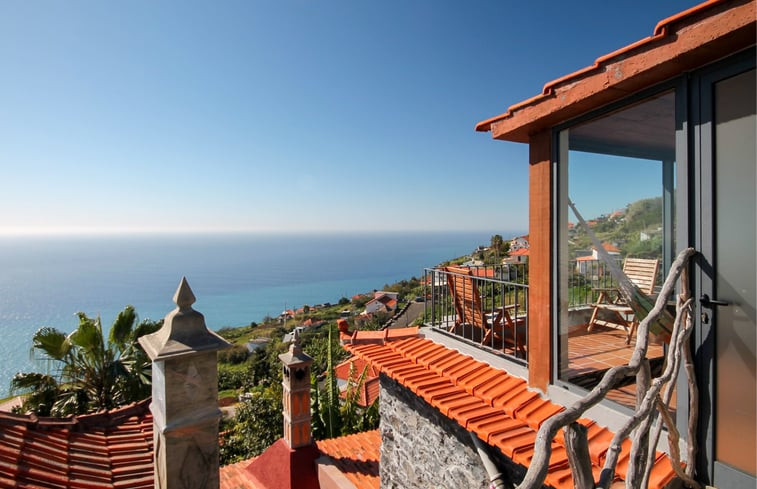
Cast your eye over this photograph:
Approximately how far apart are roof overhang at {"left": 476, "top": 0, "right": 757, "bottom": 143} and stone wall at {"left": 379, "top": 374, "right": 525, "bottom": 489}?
298 cm

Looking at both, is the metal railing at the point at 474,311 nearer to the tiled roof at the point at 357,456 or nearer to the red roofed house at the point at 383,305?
the tiled roof at the point at 357,456

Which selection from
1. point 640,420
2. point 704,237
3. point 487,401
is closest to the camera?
point 640,420

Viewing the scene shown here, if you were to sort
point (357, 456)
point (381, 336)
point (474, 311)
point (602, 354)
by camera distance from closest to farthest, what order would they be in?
point (602, 354) → point (474, 311) → point (381, 336) → point (357, 456)

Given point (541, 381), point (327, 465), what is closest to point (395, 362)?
point (541, 381)

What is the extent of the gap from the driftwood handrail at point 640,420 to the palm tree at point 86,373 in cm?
1023

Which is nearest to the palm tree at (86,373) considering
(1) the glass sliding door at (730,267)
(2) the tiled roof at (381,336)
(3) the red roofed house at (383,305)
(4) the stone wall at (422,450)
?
(2) the tiled roof at (381,336)

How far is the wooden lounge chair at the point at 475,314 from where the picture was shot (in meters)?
4.85

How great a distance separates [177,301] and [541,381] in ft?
10.8

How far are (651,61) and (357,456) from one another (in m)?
6.98

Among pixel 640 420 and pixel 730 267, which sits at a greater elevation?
pixel 730 267

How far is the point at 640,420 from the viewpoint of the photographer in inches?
71.8

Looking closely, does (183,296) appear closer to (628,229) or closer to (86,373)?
(628,229)

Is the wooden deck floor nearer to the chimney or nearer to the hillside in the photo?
the hillside

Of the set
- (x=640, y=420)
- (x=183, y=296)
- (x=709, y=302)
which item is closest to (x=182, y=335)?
(x=183, y=296)
